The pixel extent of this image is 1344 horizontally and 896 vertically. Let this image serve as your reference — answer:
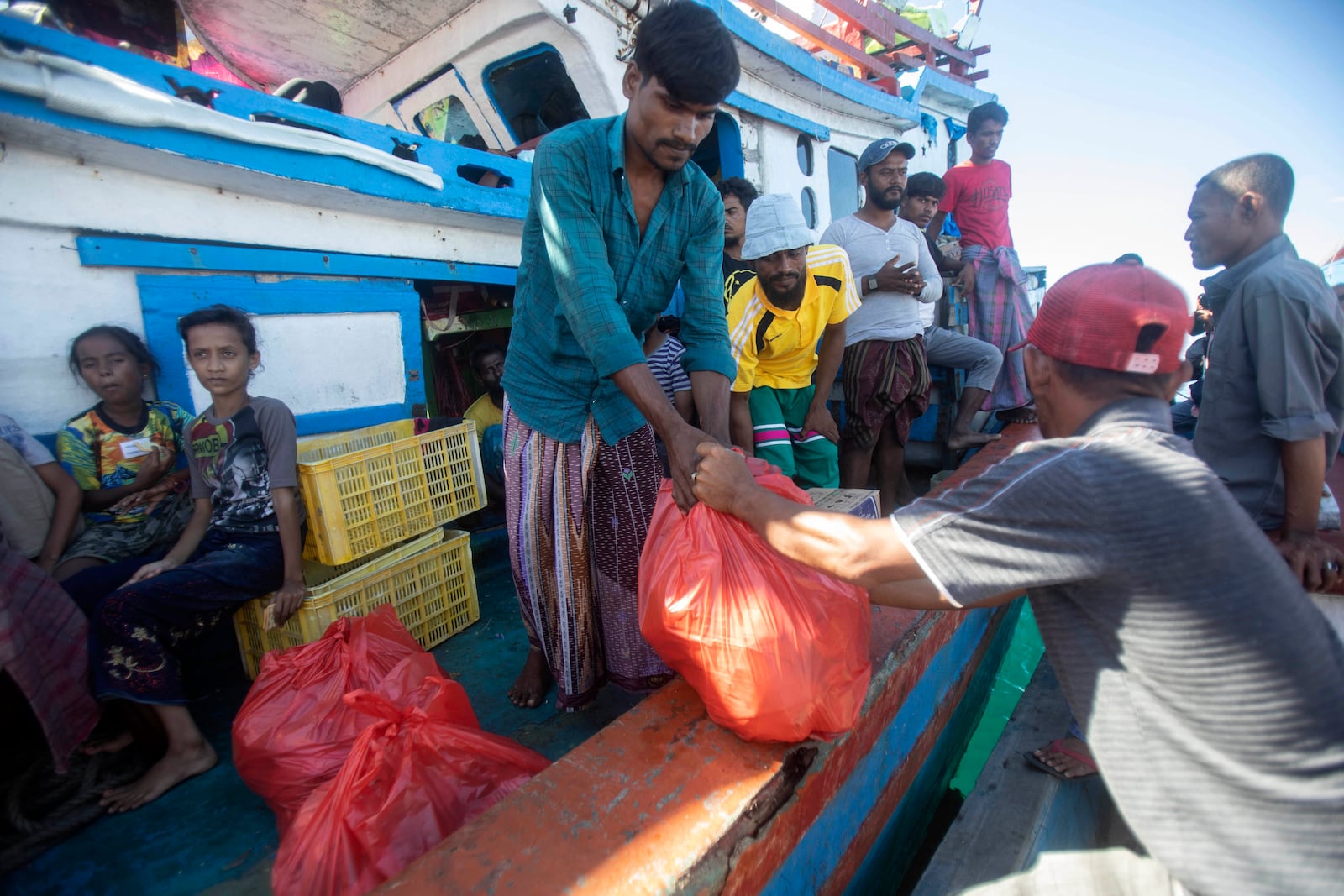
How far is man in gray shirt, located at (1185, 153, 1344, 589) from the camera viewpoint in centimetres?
186

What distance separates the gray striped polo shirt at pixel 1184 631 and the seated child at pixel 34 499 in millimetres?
2696

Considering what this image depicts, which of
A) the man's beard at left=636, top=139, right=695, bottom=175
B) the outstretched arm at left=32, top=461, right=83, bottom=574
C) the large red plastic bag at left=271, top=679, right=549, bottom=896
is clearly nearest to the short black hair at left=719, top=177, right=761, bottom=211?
the man's beard at left=636, top=139, right=695, bottom=175

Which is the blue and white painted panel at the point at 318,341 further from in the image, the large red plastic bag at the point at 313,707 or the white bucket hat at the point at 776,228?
the white bucket hat at the point at 776,228

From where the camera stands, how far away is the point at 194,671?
8.42ft

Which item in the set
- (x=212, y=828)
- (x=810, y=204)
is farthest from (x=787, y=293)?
(x=810, y=204)

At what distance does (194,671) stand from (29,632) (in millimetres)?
966

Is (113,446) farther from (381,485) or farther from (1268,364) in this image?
(1268,364)

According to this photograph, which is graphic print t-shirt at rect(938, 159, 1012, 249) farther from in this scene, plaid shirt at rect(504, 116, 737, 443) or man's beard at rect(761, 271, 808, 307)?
plaid shirt at rect(504, 116, 737, 443)

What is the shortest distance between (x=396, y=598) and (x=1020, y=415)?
15.8ft

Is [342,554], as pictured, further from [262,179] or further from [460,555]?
[262,179]

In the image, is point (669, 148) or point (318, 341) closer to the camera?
point (669, 148)

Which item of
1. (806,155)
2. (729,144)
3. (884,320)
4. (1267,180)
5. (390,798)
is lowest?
(390,798)

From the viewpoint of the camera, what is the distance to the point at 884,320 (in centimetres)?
373

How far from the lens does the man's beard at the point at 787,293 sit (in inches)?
118
